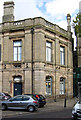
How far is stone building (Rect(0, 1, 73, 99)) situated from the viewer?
25.6 metres

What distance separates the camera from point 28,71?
25.8 metres

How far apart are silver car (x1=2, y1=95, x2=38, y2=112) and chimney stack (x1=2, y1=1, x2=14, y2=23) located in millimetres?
13630

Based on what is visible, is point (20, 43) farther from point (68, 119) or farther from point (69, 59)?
point (68, 119)

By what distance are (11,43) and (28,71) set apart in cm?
474

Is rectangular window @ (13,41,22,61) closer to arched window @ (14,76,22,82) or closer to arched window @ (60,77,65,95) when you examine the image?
arched window @ (14,76,22,82)

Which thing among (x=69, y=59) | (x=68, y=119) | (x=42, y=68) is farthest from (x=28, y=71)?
(x=68, y=119)

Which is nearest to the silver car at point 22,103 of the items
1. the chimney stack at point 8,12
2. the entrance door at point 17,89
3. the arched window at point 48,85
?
the entrance door at point 17,89

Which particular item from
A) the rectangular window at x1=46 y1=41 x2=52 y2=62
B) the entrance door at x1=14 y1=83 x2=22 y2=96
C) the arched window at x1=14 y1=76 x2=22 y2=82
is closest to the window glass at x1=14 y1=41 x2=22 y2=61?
the arched window at x1=14 y1=76 x2=22 y2=82

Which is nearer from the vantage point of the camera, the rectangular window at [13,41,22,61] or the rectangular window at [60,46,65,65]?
the rectangular window at [13,41,22,61]

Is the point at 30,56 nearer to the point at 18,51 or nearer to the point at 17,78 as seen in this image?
the point at 18,51

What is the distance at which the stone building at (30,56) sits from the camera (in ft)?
83.9

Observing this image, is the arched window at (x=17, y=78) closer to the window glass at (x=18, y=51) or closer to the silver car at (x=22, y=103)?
the window glass at (x=18, y=51)

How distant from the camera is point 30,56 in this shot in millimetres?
25891

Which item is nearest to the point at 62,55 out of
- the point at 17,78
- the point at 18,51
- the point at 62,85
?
the point at 62,85
